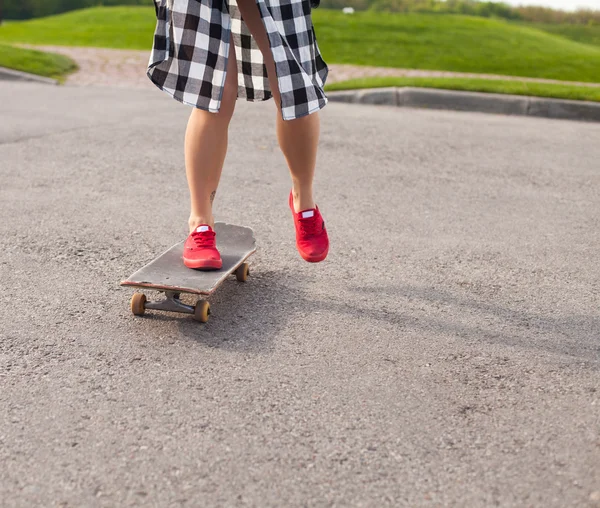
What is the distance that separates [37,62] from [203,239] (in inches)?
360

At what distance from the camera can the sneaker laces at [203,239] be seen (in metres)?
3.28

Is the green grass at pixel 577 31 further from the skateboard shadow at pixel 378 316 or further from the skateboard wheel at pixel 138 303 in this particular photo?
the skateboard wheel at pixel 138 303

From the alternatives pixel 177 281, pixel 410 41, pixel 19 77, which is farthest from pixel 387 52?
pixel 177 281

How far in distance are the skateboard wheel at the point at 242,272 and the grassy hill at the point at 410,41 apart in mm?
9513

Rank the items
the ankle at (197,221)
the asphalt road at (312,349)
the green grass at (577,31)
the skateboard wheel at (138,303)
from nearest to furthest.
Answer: the asphalt road at (312,349) < the skateboard wheel at (138,303) < the ankle at (197,221) < the green grass at (577,31)

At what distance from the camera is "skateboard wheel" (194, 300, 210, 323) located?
3.03 meters

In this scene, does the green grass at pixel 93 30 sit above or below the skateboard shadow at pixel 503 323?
below

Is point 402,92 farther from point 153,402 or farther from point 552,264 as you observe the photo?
point 153,402

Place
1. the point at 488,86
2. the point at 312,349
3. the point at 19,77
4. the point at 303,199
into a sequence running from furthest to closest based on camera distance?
the point at 19,77
the point at 488,86
the point at 303,199
the point at 312,349

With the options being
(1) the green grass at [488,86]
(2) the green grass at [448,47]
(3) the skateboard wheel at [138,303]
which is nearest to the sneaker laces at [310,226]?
(3) the skateboard wheel at [138,303]

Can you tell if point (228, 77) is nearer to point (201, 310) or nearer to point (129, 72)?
point (201, 310)

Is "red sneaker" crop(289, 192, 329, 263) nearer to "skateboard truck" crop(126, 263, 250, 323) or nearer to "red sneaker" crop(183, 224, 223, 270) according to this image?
"red sneaker" crop(183, 224, 223, 270)

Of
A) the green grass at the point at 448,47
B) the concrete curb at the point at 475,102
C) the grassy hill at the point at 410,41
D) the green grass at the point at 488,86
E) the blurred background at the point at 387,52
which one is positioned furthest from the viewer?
the grassy hill at the point at 410,41

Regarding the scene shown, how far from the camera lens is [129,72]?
11.9 m
